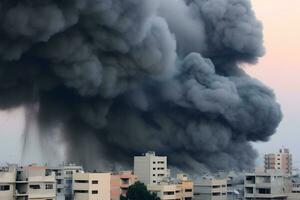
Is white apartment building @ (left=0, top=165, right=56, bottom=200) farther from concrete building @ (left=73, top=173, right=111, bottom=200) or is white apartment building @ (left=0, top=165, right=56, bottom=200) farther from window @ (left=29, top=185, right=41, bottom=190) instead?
concrete building @ (left=73, top=173, right=111, bottom=200)

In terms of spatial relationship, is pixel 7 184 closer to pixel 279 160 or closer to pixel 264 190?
pixel 264 190

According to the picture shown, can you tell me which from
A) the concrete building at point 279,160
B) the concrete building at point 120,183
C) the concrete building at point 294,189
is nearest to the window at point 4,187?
the concrete building at point 120,183

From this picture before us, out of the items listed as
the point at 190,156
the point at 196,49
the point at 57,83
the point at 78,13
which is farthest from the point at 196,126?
the point at 78,13

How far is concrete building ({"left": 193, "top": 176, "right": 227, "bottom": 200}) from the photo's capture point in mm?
38625

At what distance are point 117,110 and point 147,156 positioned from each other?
268 inches

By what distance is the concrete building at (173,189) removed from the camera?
1448 inches

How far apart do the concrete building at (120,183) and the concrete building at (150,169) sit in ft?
7.68

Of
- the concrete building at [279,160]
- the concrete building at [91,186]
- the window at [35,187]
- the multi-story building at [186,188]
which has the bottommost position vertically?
the window at [35,187]

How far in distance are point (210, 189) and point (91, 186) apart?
8.14m

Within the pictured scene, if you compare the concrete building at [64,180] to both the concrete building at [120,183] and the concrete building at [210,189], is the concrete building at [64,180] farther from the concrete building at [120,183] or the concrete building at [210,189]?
the concrete building at [210,189]

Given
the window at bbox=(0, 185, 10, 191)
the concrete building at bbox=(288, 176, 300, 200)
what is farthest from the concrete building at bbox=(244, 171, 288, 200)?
the window at bbox=(0, 185, 10, 191)

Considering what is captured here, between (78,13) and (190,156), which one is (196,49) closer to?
(190,156)

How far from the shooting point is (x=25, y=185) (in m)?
27.7

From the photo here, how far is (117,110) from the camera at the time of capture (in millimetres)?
48094
